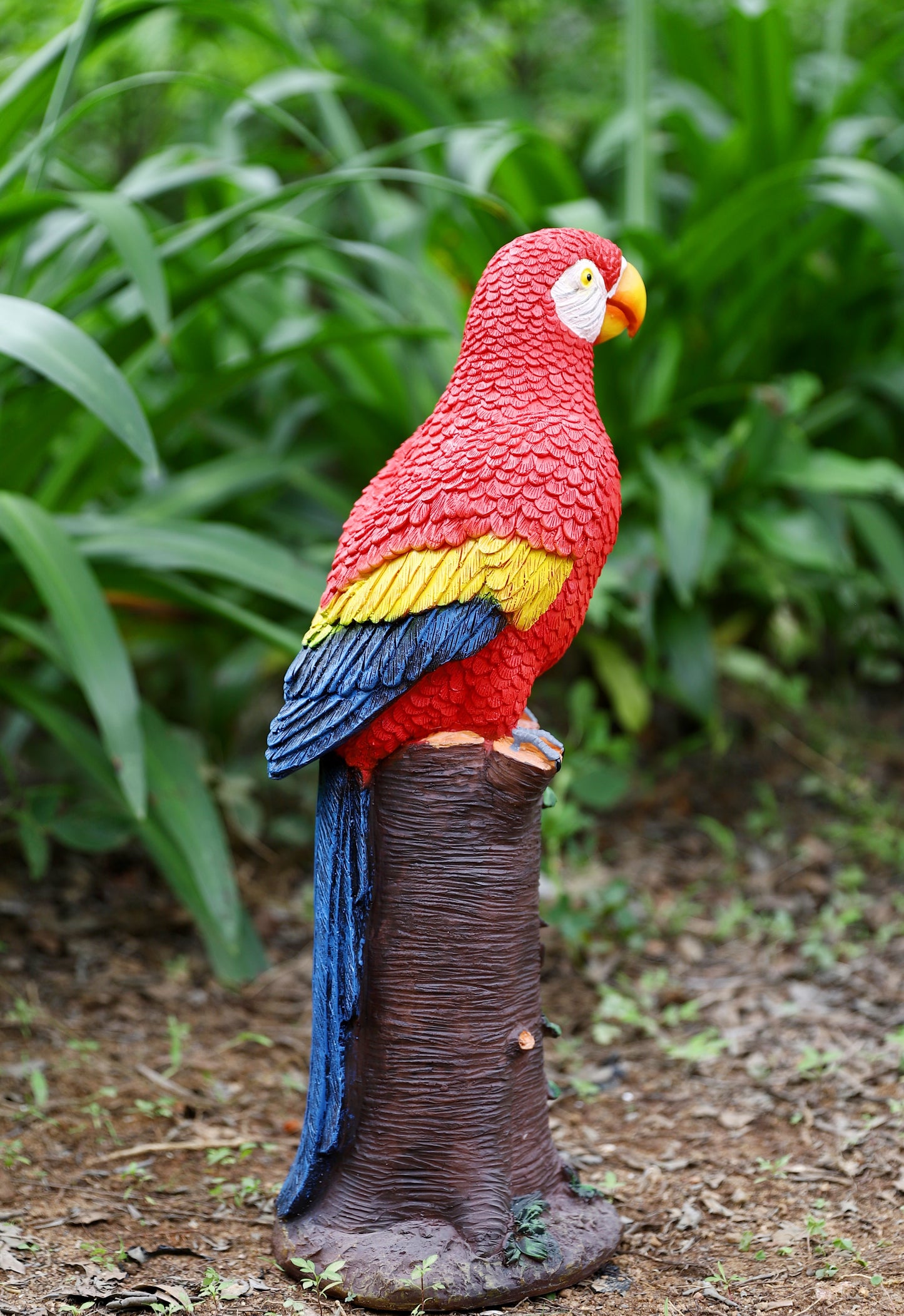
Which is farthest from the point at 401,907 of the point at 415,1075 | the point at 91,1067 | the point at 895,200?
the point at 895,200

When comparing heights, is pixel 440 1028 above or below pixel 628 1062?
above

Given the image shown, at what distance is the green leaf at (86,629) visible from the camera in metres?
2.29

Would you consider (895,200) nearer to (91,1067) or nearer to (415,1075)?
(415,1075)

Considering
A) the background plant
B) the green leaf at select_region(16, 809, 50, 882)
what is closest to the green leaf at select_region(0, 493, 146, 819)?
the background plant

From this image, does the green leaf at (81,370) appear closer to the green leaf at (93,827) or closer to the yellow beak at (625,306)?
the yellow beak at (625,306)

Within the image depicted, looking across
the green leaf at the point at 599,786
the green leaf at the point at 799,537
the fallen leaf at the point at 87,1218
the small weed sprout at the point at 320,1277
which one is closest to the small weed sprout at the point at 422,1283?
the small weed sprout at the point at 320,1277

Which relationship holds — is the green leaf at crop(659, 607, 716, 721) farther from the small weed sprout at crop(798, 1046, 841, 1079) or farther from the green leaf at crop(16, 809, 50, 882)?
the green leaf at crop(16, 809, 50, 882)

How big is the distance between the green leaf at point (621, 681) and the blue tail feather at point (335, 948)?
1874 mm

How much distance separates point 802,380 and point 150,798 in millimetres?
2096

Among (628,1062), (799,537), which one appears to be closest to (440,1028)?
(628,1062)

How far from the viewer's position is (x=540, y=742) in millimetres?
1764

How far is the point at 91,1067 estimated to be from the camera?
2.38 m

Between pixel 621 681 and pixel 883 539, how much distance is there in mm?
891

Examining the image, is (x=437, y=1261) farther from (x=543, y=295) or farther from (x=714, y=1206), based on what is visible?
(x=543, y=295)
